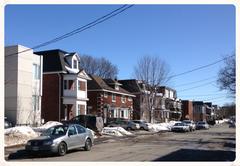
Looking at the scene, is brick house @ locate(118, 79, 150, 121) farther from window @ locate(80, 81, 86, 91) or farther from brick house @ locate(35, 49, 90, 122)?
brick house @ locate(35, 49, 90, 122)

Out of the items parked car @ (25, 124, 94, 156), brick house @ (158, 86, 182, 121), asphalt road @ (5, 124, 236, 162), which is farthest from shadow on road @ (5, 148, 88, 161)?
brick house @ (158, 86, 182, 121)

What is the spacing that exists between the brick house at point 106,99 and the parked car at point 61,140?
31.9m

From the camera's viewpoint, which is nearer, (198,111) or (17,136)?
(17,136)

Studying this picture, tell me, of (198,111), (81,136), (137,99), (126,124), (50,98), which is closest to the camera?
(81,136)

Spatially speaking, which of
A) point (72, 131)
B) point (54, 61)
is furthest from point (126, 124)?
point (72, 131)

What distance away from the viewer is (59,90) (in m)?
46.2

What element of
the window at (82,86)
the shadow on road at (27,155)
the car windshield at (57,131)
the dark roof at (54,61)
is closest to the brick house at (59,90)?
the dark roof at (54,61)

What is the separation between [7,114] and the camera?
36438 millimetres

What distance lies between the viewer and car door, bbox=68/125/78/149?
1962cm

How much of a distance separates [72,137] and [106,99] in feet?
129

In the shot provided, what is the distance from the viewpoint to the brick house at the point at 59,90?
45781mm

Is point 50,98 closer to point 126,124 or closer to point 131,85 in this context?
point 126,124

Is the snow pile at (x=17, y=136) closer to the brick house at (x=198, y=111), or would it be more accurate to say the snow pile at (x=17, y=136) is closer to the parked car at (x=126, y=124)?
the parked car at (x=126, y=124)
